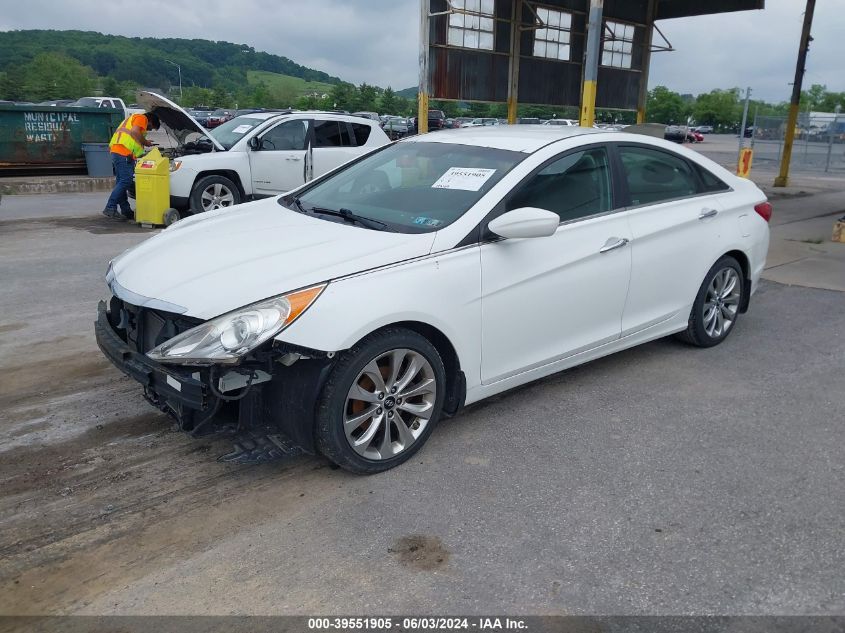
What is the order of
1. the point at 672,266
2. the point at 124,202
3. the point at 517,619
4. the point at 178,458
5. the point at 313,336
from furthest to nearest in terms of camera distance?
the point at 124,202, the point at 672,266, the point at 178,458, the point at 313,336, the point at 517,619

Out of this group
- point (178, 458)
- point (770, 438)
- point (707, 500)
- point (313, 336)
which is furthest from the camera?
point (770, 438)

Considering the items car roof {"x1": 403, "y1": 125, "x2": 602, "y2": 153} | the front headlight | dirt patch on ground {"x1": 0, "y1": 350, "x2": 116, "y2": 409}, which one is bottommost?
dirt patch on ground {"x1": 0, "y1": 350, "x2": 116, "y2": 409}

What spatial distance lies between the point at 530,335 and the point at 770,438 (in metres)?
1.46

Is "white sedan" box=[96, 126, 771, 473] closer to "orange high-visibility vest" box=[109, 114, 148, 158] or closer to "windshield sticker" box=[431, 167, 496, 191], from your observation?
"windshield sticker" box=[431, 167, 496, 191]

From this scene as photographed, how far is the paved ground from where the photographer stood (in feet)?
8.93

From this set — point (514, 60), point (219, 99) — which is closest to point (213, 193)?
point (514, 60)

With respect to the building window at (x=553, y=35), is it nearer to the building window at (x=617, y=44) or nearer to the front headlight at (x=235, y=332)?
the building window at (x=617, y=44)

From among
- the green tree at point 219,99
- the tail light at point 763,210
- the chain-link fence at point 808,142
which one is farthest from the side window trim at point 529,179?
the green tree at point 219,99

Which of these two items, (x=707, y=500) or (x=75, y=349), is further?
(x=75, y=349)

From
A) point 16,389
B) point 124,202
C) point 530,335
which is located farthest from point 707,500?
point 124,202

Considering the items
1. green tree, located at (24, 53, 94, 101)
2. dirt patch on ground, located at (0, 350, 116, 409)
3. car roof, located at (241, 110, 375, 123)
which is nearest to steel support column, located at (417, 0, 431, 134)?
car roof, located at (241, 110, 375, 123)

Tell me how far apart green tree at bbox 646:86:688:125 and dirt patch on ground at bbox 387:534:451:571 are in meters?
101

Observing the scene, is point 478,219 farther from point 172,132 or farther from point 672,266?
point 172,132

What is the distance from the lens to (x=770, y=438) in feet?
13.3
